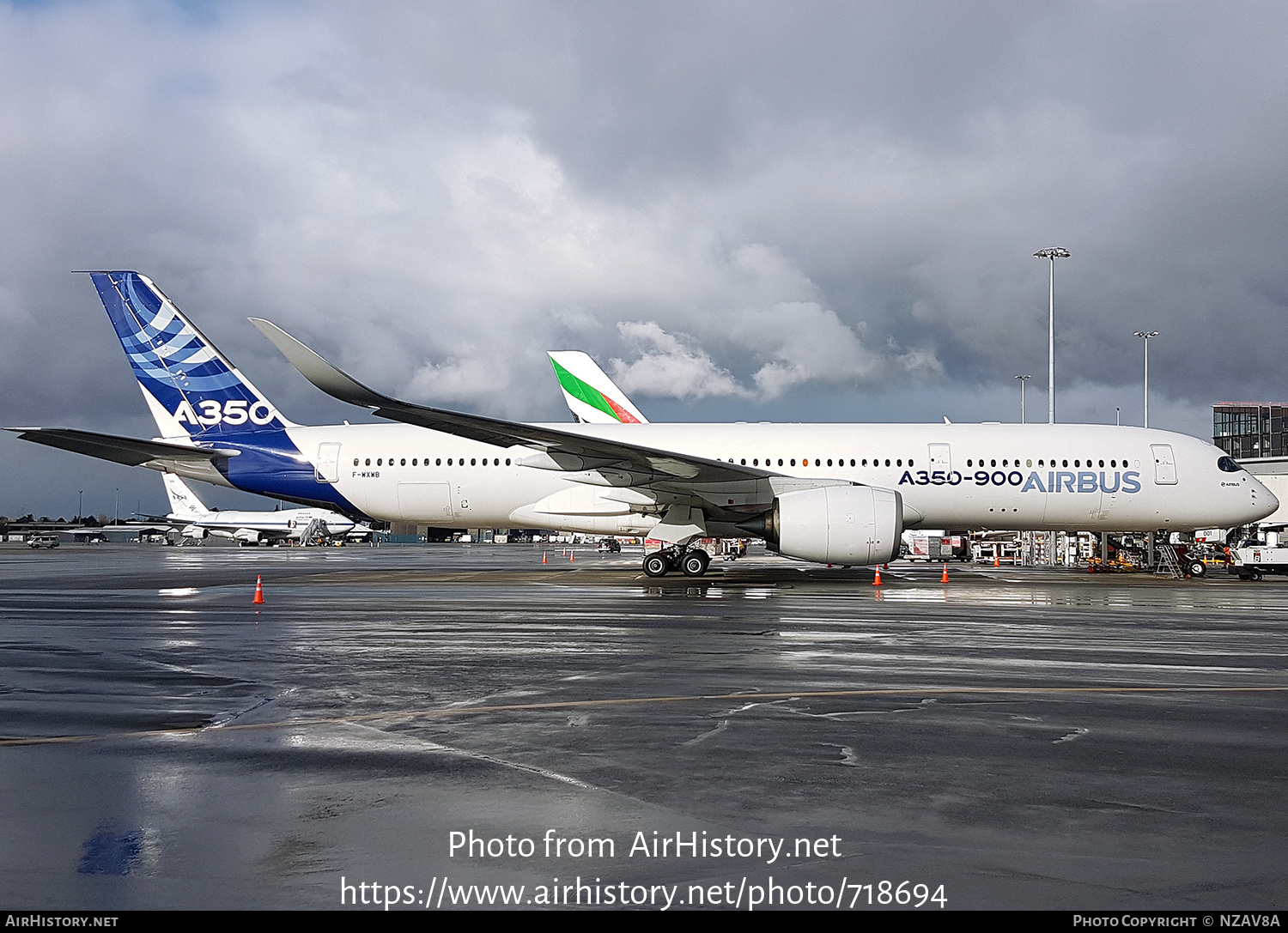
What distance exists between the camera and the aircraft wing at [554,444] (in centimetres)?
1788

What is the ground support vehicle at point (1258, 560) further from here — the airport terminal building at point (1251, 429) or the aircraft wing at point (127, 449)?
the airport terminal building at point (1251, 429)

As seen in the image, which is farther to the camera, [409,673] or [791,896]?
[409,673]

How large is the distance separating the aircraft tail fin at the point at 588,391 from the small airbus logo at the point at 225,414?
14560 mm

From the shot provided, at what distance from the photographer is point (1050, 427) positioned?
81.3 feet

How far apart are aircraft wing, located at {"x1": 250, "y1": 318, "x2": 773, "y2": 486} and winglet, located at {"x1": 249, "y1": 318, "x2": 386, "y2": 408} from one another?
A: 15mm

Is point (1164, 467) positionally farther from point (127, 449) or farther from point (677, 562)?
point (127, 449)

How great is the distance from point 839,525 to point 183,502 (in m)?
66.9

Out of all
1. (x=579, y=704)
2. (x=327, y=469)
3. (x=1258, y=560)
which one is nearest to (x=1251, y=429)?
(x=1258, y=560)

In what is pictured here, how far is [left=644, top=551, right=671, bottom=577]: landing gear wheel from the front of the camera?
23.6 metres

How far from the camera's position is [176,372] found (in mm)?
25625

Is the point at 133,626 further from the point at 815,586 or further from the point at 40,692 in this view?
the point at 815,586
